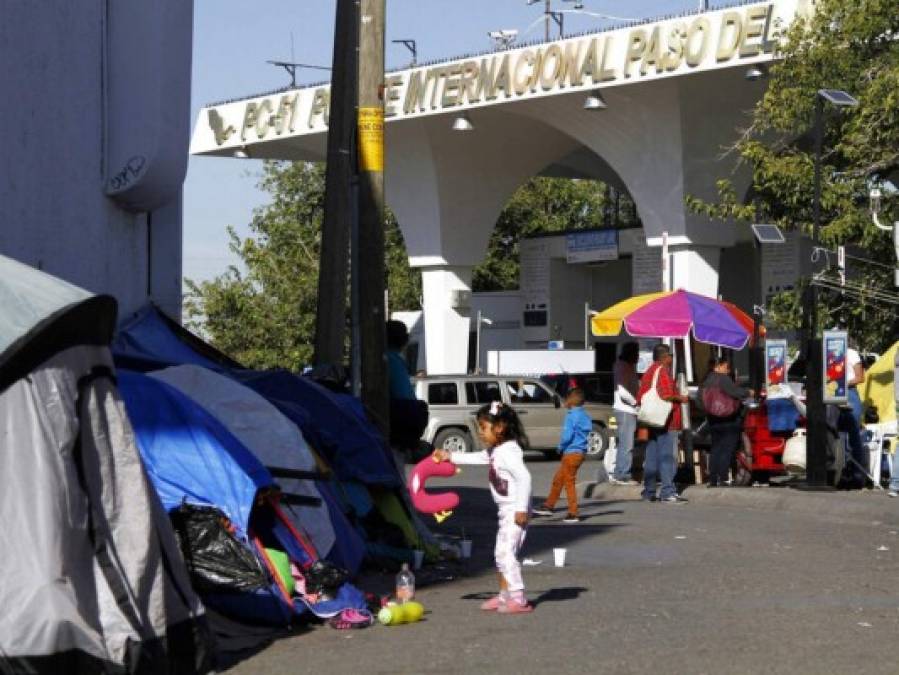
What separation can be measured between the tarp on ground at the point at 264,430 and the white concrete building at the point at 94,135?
163 centimetres

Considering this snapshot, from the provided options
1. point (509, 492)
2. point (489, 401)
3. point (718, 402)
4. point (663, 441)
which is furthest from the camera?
point (489, 401)

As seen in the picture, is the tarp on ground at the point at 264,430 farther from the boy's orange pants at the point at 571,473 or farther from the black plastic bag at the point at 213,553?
the boy's orange pants at the point at 571,473

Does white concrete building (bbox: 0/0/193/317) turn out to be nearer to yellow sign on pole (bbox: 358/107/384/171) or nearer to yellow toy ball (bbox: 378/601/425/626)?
yellow sign on pole (bbox: 358/107/384/171)

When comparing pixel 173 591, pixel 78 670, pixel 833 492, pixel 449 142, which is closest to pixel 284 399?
pixel 173 591

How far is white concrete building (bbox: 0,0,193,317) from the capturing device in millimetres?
13008

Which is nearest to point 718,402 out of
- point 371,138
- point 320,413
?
point 371,138

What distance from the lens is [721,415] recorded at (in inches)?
860

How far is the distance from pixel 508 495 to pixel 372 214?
404 centimetres

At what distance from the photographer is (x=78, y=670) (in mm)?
8406

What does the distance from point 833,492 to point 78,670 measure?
13576mm

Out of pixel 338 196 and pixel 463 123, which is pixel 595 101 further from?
pixel 338 196

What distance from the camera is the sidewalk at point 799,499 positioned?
18.8 m

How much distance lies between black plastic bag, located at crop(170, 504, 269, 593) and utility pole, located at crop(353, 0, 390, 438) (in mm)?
4006

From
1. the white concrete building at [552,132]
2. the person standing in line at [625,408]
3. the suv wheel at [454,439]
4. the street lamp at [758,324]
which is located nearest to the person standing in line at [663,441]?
the person standing in line at [625,408]
